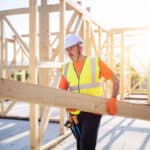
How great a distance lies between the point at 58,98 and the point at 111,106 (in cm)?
40

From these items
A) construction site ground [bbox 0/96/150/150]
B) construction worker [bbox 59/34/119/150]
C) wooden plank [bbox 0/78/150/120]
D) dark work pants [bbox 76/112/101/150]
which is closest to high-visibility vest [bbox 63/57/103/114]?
construction worker [bbox 59/34/119/150]

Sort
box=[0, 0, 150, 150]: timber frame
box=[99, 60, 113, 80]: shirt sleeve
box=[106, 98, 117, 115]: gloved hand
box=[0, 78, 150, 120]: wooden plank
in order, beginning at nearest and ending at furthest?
box=[0, 78, 150, 120]: wooden plank → box=[106, 98, 117, 115]: gloved hand → box=[99, 60, 113, 80]: shirt sleeve → box=[0, 0, 150, 150]: timber frame

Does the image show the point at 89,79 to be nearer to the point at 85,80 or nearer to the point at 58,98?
the point at 85,80

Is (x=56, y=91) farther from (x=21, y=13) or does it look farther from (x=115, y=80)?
(x=21, y=13)

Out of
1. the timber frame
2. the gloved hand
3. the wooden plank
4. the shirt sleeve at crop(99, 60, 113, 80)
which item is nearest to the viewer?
the wooden plank

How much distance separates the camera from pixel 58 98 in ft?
5.70

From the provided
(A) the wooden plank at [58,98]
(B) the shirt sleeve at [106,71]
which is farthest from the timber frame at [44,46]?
(B) the shirt sleeve at [106,71]

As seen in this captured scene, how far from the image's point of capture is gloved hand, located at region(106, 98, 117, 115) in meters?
1.91

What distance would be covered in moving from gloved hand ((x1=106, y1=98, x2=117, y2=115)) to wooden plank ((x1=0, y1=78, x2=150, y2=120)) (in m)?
0.03

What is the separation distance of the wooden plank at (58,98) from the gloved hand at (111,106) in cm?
3

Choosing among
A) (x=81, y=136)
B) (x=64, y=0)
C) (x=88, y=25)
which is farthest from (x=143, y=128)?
(x=81, y=136)

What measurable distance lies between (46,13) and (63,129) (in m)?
2.53

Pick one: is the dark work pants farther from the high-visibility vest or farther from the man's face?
the man's face

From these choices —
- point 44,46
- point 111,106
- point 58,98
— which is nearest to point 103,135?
point 44,46
